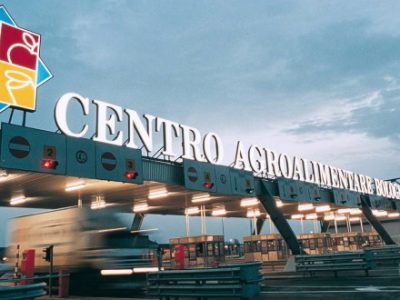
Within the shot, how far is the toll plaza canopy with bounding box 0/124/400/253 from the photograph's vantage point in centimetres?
1609

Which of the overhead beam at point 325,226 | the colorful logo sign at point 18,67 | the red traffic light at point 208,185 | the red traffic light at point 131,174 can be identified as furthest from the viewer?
the overhead beam at point 325,226

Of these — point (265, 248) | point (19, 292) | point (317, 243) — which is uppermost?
point (317, 243)

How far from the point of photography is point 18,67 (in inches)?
723

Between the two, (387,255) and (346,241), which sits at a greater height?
(346,241)

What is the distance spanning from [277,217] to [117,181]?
13649 mm

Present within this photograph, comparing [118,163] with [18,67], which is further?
[118,163]

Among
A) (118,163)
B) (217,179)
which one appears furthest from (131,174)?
(217,179)

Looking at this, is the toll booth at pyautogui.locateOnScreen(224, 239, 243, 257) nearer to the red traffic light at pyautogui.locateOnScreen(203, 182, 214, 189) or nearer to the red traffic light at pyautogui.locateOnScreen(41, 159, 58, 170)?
the red traffic light at pyautogui.locateOnScreen(203, 182, 214, 189)

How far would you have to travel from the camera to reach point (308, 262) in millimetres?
20734

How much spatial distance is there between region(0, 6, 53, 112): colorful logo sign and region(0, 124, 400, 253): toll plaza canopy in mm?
2257

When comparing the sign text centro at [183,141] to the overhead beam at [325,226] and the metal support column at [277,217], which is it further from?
the overhead beam at [325,226]

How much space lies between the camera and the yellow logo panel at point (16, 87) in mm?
17188

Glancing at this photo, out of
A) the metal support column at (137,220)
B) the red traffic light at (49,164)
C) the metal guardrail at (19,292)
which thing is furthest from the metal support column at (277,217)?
the metal guardrail at (19,292)

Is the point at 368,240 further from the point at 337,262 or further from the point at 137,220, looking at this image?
the point at 337,262
